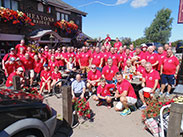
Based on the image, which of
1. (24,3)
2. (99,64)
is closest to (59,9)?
(24,3)

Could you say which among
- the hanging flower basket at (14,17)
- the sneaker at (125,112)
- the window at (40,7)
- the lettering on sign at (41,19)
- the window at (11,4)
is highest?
the window at (40,7)

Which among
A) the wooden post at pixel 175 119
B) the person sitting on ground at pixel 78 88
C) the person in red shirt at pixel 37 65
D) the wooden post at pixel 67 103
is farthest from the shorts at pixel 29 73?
the wooden post at pixel 175 119

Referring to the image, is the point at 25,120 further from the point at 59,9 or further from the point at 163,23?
the point at 163,23

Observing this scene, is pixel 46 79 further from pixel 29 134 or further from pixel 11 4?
pixel 11 4

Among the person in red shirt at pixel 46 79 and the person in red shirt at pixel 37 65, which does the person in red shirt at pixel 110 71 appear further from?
the person in red shirt at pixel 37 65

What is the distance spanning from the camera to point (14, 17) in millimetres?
10141

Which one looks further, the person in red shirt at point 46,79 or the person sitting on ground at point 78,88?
the person in red shirt at point 46,79

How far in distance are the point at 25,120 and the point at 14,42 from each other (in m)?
10.2

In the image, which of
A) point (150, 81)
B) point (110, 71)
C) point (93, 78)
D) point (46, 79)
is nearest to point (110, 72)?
point (110, 71)

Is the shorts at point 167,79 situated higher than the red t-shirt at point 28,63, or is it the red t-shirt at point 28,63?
the red t-shirt at point 28,63

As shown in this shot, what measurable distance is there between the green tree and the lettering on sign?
39.7 metres

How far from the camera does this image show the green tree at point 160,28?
4550cm

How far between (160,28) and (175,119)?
50349mm

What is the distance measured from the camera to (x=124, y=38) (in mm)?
28625
